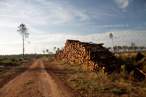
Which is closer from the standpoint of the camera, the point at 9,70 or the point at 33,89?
the point at 33,89

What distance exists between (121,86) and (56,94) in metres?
3.33

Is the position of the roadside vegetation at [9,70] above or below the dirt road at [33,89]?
below

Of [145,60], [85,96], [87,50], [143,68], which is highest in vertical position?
[87,50]

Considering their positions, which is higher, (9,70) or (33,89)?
(33,89)

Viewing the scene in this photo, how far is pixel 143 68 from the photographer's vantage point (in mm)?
6059

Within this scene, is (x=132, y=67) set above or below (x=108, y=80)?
above

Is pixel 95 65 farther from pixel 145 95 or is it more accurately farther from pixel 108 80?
pixel 145 95

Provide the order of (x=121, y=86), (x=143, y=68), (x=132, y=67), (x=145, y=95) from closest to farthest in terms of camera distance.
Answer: (x=145, y=95)
(x=121, y=86)
(x=143, y=68)
(x=132, y=67)

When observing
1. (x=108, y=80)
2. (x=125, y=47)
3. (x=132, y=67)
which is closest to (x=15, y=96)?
(x=108, y=80)

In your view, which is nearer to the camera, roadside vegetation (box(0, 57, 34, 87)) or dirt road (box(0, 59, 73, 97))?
dirt road (box(0, 59, 73, 97))

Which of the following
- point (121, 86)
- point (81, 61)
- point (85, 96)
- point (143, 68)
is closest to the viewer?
point (85, 96)

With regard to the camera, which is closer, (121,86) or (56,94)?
(56,94)

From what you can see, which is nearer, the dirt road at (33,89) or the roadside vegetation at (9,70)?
the dirt road at (33,89)

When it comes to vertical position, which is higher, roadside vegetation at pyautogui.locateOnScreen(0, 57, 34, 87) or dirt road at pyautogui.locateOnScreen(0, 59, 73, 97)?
dirt road at pyautogui.locateOnScreen(0, 59, 73, 97)
